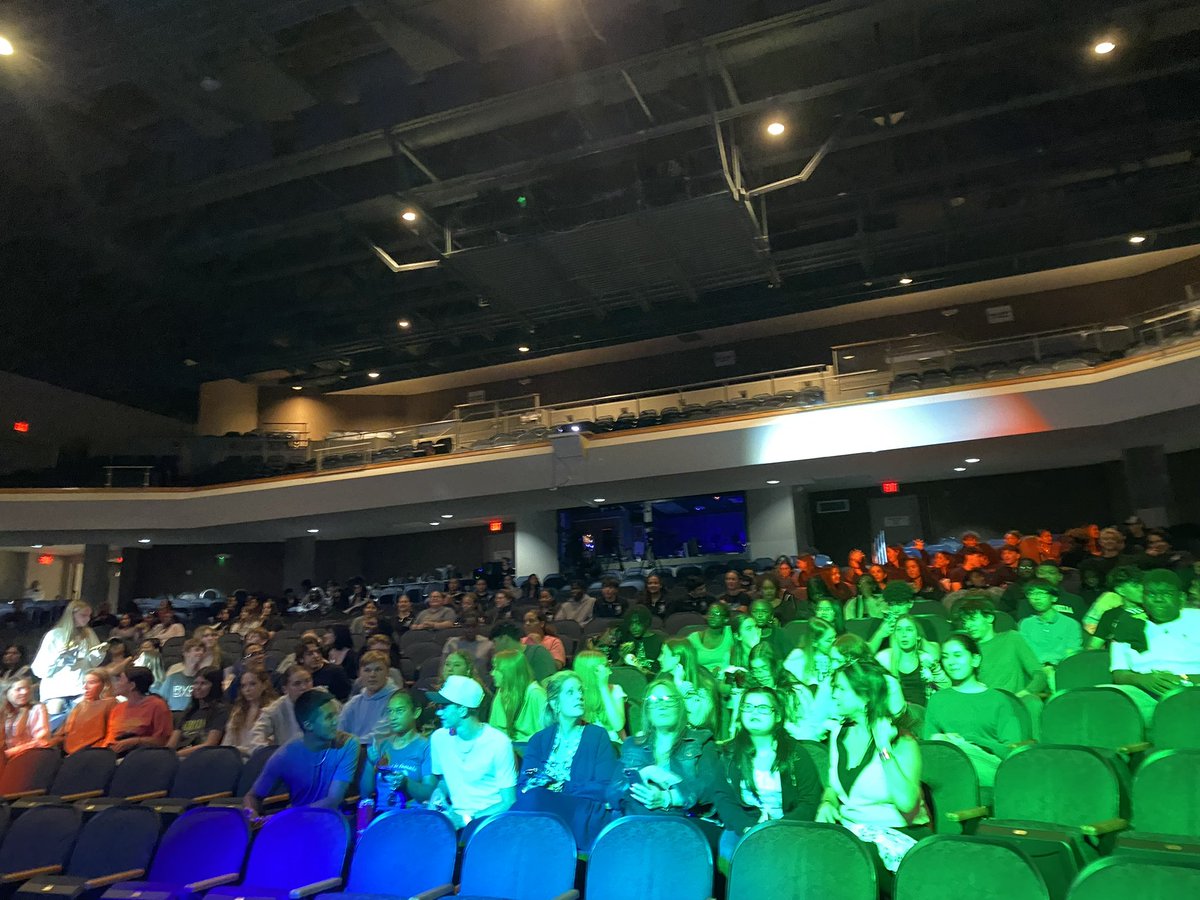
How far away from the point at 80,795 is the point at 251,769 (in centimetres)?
96

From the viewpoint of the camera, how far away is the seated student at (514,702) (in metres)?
3.98

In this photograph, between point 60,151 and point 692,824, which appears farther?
point 60,151

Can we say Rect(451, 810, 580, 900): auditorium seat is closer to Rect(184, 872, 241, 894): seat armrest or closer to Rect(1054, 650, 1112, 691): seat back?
Rect(184, 872, 241, 894): seat armrest

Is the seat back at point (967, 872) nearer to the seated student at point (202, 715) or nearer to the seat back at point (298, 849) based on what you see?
the seat back at point (298, 849)

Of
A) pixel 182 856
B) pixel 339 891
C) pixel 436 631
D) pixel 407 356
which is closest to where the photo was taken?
pixel 339 891

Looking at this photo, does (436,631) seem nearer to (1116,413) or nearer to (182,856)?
(182,856)

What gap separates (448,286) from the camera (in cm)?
1259

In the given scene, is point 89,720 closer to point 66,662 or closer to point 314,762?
point 66,662

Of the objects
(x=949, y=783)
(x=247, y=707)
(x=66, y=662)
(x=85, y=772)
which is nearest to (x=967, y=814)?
(x=949, y=783)

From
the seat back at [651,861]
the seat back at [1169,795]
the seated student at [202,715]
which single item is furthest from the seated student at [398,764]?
the seat back at [1169,795]

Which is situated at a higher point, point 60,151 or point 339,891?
point 60,151

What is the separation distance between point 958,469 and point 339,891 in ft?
37.0

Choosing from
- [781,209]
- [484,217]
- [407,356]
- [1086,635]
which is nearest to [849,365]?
[781,209]

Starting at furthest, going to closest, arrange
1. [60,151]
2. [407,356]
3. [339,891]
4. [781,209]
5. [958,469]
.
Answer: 1. [407,356]
2. [958,469]
3. [781,209]
4. [60,151]
5. [339,891]
